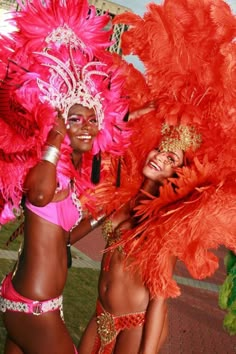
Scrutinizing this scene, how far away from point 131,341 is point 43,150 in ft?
3.97

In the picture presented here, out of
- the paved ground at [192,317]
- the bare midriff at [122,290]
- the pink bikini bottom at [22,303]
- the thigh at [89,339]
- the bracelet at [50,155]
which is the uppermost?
the bracelet at [50,155]

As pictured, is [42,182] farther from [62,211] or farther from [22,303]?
[22,303]

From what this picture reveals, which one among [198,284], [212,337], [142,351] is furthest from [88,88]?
[198,284]

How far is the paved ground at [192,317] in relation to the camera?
6.20m

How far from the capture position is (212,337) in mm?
6668

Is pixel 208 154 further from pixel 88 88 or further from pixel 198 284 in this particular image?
pixel 198 284

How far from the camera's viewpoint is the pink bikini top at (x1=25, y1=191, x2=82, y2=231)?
231cm

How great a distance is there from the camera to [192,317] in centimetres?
735

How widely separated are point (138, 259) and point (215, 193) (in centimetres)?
55

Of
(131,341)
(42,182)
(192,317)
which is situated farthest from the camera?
(192,317)

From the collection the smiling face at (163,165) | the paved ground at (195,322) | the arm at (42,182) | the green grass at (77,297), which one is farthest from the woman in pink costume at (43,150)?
the paved ground at (195,322)

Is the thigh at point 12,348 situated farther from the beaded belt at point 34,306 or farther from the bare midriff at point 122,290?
the bare midriff at point 122,290

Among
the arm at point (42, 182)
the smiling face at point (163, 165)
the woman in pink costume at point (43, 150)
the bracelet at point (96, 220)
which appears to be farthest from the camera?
the bracelet at point (96, 220)

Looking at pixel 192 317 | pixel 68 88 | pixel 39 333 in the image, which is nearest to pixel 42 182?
pixel 68 88
